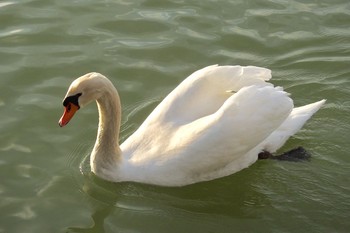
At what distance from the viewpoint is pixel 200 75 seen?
23.8 feet

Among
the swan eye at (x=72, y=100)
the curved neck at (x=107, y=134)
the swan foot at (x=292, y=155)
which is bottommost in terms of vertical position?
the swan foot at (x=292, y=155)

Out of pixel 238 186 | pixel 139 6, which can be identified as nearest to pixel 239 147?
pixel 238 186

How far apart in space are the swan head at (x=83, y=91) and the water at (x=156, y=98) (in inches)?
37.1

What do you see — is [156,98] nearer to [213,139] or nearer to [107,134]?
[107,134]

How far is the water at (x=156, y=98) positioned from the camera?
6754 millimetres

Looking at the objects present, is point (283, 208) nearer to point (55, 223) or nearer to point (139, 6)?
point (55, 223)

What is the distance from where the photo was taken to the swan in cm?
664

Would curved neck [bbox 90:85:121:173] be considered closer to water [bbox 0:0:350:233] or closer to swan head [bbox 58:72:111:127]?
swan head [bbox 58:72:111:127]

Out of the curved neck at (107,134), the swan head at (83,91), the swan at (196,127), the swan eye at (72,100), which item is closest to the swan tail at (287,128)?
the swan at (196,127)

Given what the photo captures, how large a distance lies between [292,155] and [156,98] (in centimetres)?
196

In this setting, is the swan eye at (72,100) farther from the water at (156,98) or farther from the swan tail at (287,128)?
the swan tail at (287,128)

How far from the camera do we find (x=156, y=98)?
856cm

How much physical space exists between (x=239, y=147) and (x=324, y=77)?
8.43 feet

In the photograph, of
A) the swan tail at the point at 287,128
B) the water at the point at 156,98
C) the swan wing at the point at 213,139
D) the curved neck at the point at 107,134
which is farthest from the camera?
the swan tail at the point at 287,128
